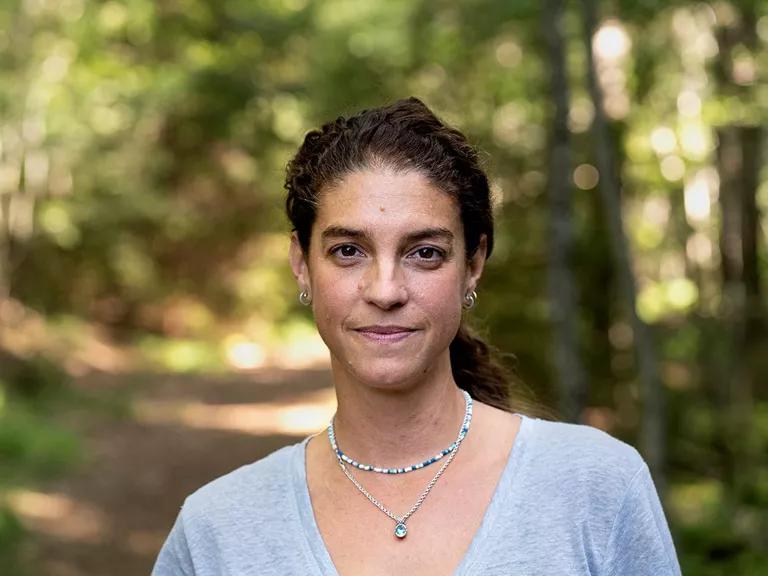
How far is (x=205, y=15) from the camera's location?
12.6 m

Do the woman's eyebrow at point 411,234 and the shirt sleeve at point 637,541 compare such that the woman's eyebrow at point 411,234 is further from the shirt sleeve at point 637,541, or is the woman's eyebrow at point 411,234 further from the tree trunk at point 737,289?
the tree trunk at point 737,289

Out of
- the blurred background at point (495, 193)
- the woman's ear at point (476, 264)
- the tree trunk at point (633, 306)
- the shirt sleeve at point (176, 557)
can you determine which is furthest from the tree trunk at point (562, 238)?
the shirt sleeve at point (176, 557)

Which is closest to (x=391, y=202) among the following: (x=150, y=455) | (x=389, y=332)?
(x=389, y=332)

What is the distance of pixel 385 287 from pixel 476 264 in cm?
30

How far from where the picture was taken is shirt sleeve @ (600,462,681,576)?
2111 millimetres

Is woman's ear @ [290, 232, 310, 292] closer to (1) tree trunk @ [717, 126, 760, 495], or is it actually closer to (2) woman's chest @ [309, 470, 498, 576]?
(2) woman's chest @ [309, 470, 498, 576]

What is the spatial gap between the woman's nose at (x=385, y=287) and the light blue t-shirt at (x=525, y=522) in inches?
15.5

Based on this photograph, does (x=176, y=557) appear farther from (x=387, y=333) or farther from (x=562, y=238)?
(x=562, y=238)

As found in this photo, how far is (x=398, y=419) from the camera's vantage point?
7.52 ft

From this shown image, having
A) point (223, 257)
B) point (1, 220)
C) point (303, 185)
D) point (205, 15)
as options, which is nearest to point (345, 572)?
point (303, 185)

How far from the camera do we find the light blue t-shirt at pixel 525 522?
82.7 inches

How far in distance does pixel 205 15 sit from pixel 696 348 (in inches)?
Result: 243

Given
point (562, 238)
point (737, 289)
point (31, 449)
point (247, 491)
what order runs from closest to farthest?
point (247, 491)
point (562, 238)
point (737, 289)
point (31, 449)

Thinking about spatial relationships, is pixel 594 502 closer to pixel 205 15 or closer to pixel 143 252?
pixel 205 15
